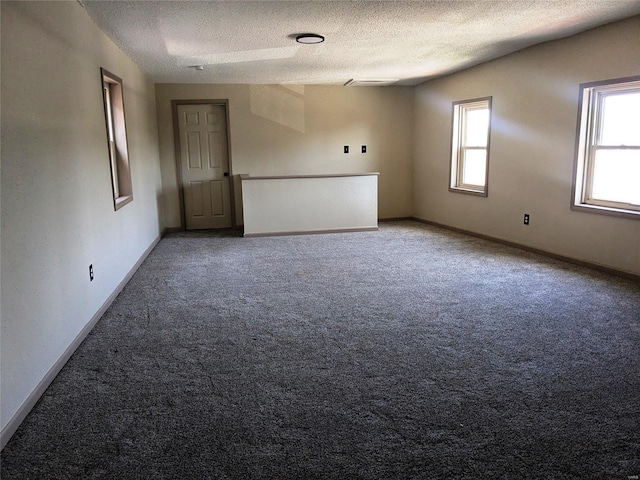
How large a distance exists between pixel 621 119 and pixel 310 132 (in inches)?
175

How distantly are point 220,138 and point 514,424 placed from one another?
6370mm

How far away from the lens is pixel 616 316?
10.9 ft

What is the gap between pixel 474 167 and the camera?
663 centimetres

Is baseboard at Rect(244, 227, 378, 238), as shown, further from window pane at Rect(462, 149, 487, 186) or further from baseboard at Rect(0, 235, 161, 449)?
baseboard at Rect(0, 235, 161, 449)

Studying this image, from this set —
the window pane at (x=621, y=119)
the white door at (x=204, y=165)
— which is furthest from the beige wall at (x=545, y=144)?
the white door at (x=204, y=165)

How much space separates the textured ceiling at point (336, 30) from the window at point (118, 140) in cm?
45

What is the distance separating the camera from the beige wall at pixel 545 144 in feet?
14.0

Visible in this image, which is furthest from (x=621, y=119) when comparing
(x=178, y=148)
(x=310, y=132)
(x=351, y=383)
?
(x=178, y=148)

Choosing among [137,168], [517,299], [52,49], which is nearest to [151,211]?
[137,168]

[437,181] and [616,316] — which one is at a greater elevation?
[437,181]

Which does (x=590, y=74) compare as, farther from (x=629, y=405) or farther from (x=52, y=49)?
(x=52, y=49)

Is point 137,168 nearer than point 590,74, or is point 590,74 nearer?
point 590,74

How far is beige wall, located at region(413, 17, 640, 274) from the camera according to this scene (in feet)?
14.0

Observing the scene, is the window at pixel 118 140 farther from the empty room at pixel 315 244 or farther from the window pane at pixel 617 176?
the window pane at pixel 617 176
